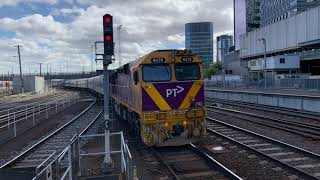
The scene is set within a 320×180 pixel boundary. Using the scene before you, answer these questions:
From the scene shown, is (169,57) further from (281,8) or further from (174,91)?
(281,8)

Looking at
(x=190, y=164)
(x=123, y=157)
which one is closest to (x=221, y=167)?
(x=190, y=164)

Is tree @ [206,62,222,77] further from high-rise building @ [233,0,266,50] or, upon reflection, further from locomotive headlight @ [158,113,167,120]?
locomotive headlight @ [158,113,167,120]

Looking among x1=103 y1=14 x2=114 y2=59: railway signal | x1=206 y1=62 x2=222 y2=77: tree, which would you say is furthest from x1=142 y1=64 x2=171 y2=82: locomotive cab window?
x1=206 y1=62 x2=222 y2=77: tree

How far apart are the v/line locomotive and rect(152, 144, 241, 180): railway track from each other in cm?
46

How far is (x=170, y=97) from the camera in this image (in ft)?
45.4

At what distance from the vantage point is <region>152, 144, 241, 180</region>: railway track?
10.4 m

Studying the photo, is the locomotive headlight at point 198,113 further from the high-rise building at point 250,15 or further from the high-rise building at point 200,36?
the high-rise building at point 250,15

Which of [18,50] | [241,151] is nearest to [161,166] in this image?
[241,151]

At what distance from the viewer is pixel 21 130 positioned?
21.9m

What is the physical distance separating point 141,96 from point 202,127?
248 centimetres

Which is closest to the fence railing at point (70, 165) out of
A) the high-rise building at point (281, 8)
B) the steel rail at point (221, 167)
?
the steel rail at point (221, 167)

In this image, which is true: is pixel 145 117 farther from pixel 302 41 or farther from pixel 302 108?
pixel 302 41

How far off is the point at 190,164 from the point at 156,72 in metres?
3.72

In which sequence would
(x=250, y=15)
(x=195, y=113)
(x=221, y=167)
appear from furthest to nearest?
(x=250, y=15), (x=195, y=113), (x=221, y=167)
